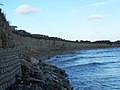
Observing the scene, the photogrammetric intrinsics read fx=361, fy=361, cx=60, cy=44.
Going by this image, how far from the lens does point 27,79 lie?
12242 millimetres

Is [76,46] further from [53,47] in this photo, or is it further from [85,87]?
[85,87]

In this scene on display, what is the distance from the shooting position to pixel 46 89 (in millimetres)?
11250

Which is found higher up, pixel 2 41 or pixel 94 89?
pixel 2 41

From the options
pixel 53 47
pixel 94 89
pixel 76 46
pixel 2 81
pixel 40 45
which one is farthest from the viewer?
pixel 76 46

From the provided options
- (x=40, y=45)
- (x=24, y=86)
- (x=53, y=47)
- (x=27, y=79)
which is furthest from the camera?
(x=53, y=47)

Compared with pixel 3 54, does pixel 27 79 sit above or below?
below

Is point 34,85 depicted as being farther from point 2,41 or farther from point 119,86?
point 119,86

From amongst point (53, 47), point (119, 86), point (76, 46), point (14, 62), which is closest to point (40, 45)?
point (53, 47)

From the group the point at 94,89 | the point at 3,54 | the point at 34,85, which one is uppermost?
the point at 3,54

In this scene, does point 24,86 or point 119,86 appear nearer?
point 24,86

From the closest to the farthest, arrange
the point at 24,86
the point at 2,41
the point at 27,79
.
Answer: the point at 24,86, the point at 27,79, the point at 2,41

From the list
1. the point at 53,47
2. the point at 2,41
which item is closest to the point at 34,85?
the point at 2,41

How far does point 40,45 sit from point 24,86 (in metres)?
82.5

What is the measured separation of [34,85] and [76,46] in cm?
12985
